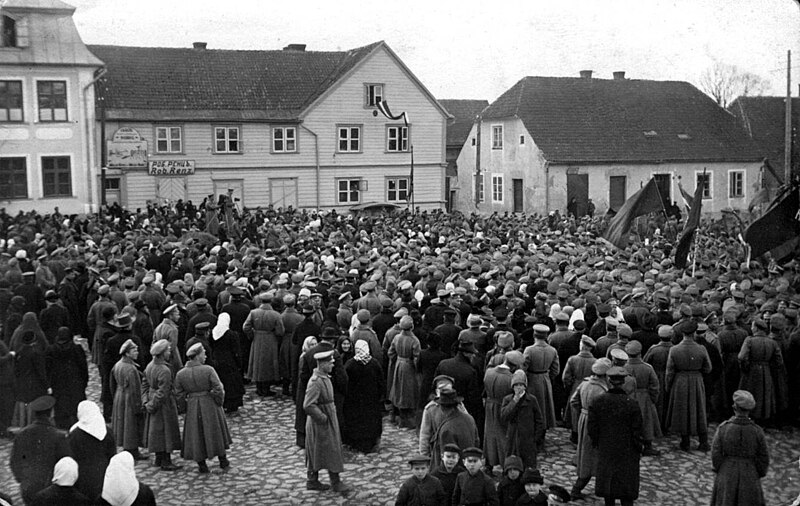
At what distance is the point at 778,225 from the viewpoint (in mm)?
10016

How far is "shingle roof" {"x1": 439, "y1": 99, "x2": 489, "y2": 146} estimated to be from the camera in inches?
1478

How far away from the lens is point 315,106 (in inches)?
1009

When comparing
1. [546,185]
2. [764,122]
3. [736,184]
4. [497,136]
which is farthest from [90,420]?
[764,122]

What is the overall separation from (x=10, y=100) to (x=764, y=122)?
2844 centimetres

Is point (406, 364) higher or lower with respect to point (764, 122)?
lower

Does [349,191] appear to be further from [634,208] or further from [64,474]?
[64,474]

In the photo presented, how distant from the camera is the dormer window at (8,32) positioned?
9172 mm

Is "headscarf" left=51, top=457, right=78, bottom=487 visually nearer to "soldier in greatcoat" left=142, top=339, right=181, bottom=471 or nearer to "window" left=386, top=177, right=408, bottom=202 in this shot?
"soldier in greatcoat" left=142, top=339, right=181, bottom=471

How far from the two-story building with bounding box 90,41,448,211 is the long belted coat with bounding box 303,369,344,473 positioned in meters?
17.1

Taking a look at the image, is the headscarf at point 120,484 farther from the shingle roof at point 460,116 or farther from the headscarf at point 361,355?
the shingle roof at point 460,116

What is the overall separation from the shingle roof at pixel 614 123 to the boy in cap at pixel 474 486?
922 inches

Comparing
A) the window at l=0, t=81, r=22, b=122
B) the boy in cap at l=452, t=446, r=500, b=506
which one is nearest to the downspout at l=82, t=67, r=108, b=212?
the window at l=0, t=81, r=22, b=122

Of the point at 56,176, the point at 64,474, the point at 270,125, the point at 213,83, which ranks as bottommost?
the point at 64,474

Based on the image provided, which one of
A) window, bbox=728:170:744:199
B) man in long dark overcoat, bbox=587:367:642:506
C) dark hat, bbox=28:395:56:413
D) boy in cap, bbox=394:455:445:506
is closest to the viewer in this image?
boy in cap, bbox=394:455:445:506
